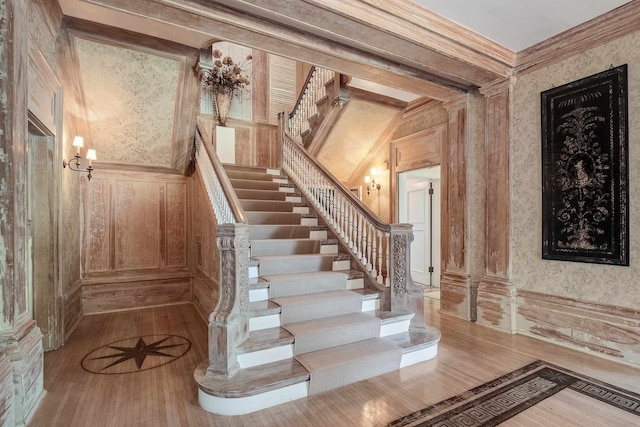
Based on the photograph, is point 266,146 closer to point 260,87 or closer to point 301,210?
point 260,87

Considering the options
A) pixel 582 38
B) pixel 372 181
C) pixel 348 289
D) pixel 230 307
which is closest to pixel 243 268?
pixel 230 307

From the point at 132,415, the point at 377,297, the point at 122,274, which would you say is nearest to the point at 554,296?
the point at 377,297

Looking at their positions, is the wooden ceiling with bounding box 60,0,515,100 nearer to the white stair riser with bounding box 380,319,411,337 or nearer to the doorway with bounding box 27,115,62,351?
the doorway with bounding box 27,115,62,351

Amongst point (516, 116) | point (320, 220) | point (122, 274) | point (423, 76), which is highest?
point (423, 76)

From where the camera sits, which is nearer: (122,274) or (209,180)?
(209,180)

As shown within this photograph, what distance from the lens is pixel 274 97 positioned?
7656 mm

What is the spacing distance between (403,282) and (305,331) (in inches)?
47.4

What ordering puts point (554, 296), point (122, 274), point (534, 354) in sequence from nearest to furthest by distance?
point (534, 354) → point (554, 296) → point (122, 274)

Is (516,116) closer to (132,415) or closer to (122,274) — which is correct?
(132,415)

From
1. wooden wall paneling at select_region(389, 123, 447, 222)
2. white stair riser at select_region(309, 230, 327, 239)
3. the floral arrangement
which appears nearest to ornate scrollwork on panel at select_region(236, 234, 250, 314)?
white stair riser at select_region(309, 230, 327, 239)

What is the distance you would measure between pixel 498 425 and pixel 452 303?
8.04 ft

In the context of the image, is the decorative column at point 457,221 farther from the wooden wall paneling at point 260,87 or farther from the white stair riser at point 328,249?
the wooden wall paneling at point 260,87

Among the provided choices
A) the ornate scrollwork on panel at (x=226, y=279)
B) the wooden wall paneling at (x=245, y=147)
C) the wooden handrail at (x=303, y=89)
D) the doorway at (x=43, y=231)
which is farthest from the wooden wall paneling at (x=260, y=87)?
the ornate scrollwork on panel at (x=226, y=279)

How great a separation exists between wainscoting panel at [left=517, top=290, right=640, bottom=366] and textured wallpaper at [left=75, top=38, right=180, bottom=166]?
5145 mm
